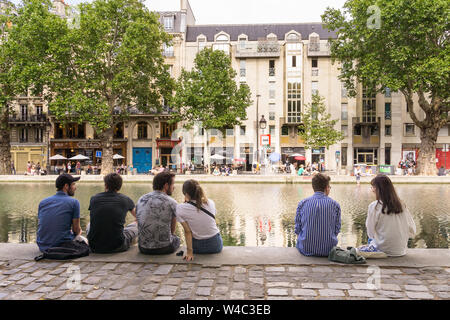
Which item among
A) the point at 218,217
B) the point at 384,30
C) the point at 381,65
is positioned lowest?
the point at 218,217

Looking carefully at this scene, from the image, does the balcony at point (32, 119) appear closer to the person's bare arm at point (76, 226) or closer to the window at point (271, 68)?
the window at point (271, 68)

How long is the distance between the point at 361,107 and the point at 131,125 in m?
28.7

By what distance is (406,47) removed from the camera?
26.8m

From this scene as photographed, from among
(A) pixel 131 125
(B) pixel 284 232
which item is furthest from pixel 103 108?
(B) pixel 284 232

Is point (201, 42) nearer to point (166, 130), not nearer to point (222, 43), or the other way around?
point (222, 43)

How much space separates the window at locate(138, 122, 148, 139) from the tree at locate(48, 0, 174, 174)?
11583 mm

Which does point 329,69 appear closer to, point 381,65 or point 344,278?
point 381,65

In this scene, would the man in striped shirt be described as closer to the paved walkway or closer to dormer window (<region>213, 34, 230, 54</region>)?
the paved walkway

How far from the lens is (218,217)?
32.7ft

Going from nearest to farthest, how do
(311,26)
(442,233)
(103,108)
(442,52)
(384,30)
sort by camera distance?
(442,233) < (442,52) < (384,30) < (103,108) < (311,26)

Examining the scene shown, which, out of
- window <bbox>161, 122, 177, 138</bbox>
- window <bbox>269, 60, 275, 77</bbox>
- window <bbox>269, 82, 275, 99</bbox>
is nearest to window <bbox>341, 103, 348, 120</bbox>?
window <bbox>269, 82, 275, 99</bbox>

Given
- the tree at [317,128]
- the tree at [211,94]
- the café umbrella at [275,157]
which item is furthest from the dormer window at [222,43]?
the café umbrella at [275,157]

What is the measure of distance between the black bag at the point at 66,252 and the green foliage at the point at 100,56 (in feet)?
86.8

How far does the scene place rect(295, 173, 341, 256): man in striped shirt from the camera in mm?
4945
